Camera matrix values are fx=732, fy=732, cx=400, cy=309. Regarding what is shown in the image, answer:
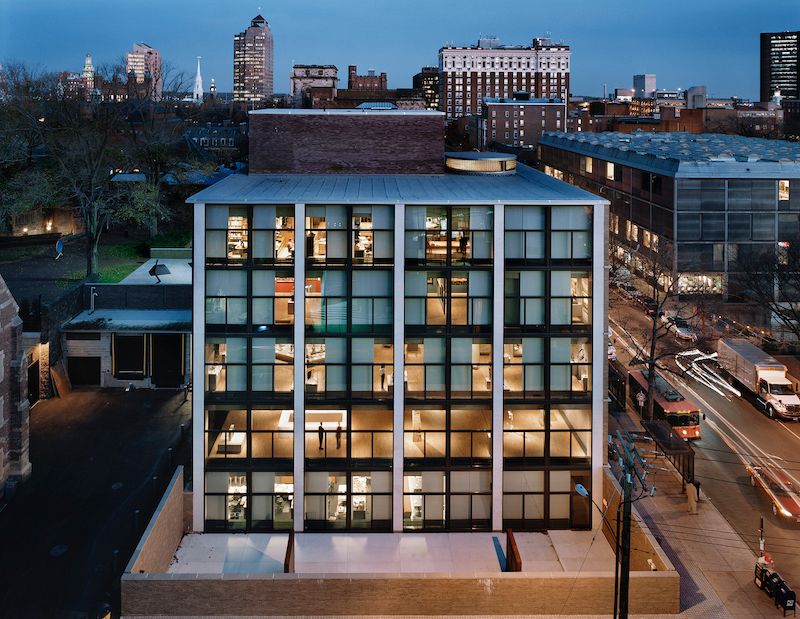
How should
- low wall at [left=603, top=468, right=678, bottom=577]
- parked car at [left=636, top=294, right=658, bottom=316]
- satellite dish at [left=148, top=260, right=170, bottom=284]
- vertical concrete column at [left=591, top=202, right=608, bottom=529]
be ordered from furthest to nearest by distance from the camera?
1. parked car at [left=636, top=294, right=658, bottom=316]
2. satellite dish at [left=148, top=260, right=170, bottom=284]
3. vertical concrete column at [left=591, top=202, right=608, bottom=529]
4. low wall at [left=603, top=468, right=678, bottom=577]

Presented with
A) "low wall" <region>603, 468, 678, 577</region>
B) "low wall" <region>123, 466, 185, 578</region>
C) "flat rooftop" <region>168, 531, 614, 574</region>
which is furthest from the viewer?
"flat rooftop" <region>168, 531, 614, 574</region>

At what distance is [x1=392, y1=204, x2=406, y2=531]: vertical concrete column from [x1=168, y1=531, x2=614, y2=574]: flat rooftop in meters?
1.29

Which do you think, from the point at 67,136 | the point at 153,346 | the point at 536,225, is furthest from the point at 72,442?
the point at 67,136

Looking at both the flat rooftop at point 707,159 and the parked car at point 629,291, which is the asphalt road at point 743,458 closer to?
the parked car at point 629,291

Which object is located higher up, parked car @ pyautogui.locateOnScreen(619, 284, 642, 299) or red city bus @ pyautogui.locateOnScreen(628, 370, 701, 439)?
parked car @ pyautogui.locateOnScreen(619, 284, 642, 299)

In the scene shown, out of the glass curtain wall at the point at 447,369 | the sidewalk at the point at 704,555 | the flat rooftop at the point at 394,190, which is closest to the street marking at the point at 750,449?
the sidewalk at the point at 704,555

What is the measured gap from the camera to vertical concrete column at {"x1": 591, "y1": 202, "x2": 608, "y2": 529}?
27141 mm

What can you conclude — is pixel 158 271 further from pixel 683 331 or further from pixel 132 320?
pixel 683 331

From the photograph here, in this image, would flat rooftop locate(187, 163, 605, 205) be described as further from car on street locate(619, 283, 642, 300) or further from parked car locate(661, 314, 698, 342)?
car on street locate(619, 283, 642, 300)

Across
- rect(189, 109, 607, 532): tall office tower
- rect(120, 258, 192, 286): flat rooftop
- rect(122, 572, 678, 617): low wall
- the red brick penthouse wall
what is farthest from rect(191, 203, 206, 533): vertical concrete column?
rect(120, 258, 192, 286): flat rooftop

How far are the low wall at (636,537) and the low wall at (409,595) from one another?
958 mm

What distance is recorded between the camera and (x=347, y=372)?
27.1 meters

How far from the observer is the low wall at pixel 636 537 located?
74.2ft

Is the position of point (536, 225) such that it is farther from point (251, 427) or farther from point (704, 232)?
point (704, 232)
